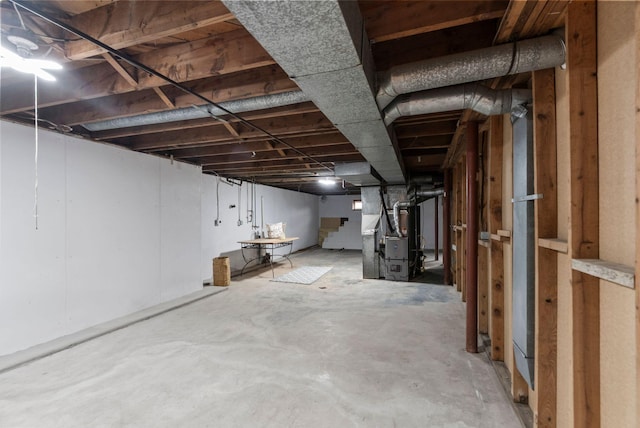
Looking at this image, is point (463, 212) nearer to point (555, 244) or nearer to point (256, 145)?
point (555, 244)

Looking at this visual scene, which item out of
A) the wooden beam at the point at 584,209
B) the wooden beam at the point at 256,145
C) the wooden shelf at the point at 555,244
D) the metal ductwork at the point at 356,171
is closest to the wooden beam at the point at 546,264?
the wooden shelf at the point at 555,244

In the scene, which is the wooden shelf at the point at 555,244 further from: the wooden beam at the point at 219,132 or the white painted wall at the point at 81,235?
the white painted wall at the point at 81,235

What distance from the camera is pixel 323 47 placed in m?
1.19

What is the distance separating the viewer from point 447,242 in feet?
17.8

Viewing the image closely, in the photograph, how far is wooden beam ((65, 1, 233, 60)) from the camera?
137 cm

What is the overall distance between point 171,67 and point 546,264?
8.10ft

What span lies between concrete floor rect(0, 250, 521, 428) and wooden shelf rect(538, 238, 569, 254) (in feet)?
3.67

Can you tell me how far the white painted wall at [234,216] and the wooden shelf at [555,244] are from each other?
5.43 meters

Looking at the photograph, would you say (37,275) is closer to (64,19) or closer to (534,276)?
(64,19)

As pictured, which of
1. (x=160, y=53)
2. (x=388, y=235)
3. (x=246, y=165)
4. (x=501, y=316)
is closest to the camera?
(x=160, y=53)

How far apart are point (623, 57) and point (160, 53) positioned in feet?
7.62

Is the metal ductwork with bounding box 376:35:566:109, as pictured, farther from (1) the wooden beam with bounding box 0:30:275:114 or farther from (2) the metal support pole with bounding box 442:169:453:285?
(2) the metal support pole with bounding box 442:169:453:285

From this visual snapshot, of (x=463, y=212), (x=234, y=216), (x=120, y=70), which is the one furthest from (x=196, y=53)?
(x=234, y=216)

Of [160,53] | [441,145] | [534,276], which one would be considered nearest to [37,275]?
[160,53]
